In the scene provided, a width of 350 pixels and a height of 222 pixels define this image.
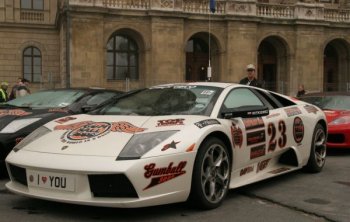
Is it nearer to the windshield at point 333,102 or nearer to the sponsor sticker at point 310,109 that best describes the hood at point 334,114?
the windshield at point 333,102

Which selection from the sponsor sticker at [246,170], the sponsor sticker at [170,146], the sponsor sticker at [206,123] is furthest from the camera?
the sponsor sticker at [246,170]

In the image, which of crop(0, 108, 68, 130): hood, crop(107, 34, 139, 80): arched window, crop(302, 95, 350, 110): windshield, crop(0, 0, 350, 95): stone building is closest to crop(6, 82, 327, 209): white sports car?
crop(0, 108, 68, 130): hood

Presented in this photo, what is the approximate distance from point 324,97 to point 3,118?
695 centimetres

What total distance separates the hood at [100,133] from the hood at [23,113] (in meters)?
1.59

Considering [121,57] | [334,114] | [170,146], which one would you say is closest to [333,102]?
[334,114]

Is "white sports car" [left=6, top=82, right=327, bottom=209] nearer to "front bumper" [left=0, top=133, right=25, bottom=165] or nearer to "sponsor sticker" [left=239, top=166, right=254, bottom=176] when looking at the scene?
"sponsor sticker" [left=239, top=166, right=254, bottom=176]

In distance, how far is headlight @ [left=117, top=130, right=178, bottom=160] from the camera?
13.6ft

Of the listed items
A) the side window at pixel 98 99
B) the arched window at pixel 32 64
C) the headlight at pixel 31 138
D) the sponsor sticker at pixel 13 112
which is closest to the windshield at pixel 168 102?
the headlight at pixel 31 138

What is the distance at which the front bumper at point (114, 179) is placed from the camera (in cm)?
402

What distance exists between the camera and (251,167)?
18.1 ft

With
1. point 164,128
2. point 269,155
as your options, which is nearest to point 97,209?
point 164,128

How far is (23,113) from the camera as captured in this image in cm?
668

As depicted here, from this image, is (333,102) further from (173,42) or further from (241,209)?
(173,42)

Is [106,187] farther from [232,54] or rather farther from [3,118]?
[232,54]
